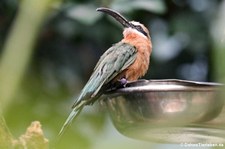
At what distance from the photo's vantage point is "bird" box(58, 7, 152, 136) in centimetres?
152

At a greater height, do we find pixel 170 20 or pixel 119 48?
pixel 170 20

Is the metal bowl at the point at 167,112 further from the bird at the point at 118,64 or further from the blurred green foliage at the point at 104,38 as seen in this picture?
the blurred green foliage at the point at 104,38

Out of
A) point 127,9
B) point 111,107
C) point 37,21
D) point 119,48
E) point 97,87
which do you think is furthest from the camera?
point 127,9

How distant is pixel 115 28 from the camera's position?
3434 mm

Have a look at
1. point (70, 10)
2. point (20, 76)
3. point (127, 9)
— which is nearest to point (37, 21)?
point (20, 76)

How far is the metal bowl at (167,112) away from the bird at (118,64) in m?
0.16

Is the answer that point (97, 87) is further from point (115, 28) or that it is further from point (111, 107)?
point (115, 28)

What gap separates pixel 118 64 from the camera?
1.88 metres

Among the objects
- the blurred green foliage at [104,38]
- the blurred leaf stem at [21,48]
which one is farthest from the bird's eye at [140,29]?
the blurred leaf stem at [21,48]

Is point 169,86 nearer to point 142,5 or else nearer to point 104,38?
point 142,5

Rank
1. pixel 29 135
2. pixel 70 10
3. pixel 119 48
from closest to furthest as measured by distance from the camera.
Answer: pixel 29 135 → pixel 119 48 → pixel 70 10

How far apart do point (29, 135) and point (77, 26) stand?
102 inches

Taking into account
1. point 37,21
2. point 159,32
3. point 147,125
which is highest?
point 159,32

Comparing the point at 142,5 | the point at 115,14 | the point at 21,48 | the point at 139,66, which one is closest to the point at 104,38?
the point at 142,5
